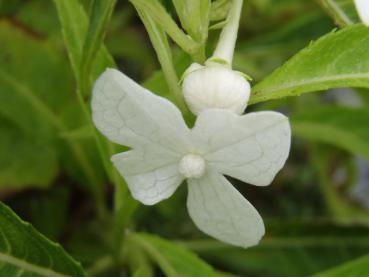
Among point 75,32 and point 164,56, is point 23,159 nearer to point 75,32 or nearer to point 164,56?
point 75,32

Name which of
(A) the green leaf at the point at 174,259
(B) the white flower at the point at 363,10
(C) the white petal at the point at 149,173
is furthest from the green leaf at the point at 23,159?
(B) the white flower at the point at 363,10

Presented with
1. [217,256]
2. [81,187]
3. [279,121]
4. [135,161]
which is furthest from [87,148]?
[279,121]

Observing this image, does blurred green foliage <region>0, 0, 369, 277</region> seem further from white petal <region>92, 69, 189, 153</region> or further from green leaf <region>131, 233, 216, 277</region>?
white petal <region>92, 69, 189, 153</region>

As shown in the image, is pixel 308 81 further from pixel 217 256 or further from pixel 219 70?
pixel 217 256

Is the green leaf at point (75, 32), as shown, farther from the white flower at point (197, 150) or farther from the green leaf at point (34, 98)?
the green leaf at point (34, 98)

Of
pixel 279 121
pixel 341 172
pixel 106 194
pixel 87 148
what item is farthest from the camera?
pixel 341 172

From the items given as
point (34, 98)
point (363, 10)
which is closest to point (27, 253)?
point (363, 10)
